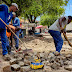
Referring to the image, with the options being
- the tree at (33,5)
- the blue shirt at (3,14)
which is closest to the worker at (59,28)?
the blue shirt at (3,14)

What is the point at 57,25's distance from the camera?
4.44 metres

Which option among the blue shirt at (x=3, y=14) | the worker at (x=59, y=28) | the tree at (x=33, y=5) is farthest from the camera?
the tree at (x=33, y=5)

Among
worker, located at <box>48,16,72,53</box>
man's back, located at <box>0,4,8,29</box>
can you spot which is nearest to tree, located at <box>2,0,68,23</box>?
man's back, located at <box>0,4,8,29</box>

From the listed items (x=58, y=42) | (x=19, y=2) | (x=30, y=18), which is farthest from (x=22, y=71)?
(x=30, y=18)

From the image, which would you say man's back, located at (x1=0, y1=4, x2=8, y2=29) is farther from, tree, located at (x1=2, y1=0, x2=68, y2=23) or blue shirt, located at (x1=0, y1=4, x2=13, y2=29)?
tree, located at (x1=2, y1=0, x2=68, y2=23)

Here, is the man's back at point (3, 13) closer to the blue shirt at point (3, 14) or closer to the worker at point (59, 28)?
Result: the blue shirt at point (3, 14)

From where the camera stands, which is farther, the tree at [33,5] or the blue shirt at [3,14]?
the tree at [33,5]

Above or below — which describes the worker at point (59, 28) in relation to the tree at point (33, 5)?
below

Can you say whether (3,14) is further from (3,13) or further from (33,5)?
(33,5)

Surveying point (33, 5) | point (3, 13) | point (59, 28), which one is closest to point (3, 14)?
point (3, 13)

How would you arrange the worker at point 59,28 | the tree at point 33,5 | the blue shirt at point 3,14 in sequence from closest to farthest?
the blue shirt at point 3,14, the worker at point 59,28, the tree at point 33,5

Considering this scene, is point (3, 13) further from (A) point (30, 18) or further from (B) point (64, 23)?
(A) point (30, 18)

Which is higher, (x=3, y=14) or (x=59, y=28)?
(x=3, y=14)

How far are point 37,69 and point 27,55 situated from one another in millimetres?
1341
